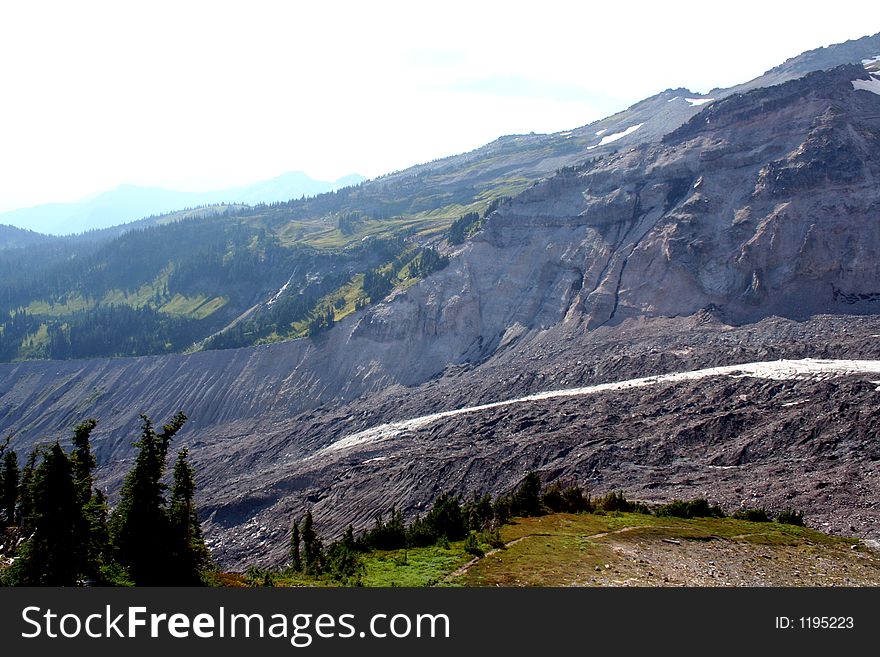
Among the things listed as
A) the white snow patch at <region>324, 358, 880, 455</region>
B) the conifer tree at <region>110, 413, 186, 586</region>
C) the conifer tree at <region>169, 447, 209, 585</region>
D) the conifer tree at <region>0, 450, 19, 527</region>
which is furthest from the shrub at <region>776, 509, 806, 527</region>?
the conifer tree at <region>0, 450, 19, 527</region>

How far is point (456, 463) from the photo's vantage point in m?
78.8

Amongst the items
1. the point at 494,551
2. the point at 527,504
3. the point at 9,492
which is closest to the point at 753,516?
the point at 527,504

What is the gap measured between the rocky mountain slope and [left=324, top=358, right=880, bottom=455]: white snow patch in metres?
2.15

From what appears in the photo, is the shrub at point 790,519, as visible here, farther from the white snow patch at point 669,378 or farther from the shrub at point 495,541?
the white snow patch at point 669,378

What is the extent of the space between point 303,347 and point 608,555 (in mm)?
113780

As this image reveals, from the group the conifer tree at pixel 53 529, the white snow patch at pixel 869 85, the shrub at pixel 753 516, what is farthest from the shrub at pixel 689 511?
the white snow patch at pixel 869 85

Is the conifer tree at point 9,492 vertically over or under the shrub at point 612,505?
over

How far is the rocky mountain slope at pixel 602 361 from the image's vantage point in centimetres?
7096

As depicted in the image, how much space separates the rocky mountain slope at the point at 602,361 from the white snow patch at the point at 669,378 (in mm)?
2150

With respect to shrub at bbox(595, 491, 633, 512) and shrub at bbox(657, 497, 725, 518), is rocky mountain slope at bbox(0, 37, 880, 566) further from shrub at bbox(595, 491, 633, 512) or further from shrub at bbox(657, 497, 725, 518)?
shrub at bbox(595, 491, 633, 512)

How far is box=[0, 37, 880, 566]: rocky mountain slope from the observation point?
7096cm

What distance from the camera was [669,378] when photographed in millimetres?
90938

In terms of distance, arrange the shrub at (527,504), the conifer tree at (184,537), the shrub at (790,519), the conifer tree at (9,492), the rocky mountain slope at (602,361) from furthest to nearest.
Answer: the rocky mountain slope at (602,361)
the shrub at (527,504)
the shrub at (790,519)
the conifer tree at (9,492)
the conifer tree at (184,537)
